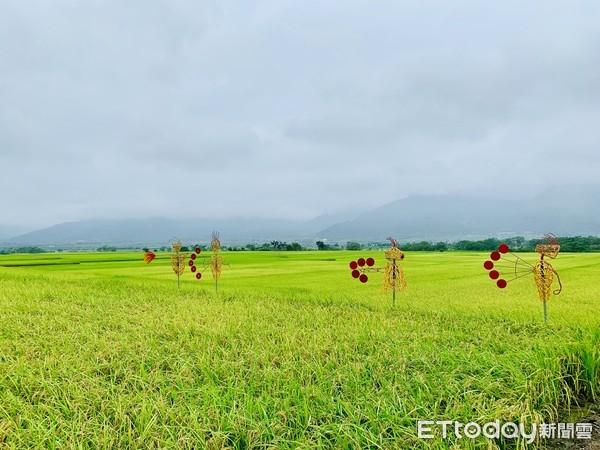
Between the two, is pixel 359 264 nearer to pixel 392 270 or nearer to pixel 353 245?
pixel 392 270

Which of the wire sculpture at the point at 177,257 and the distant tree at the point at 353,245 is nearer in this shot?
the wire sculpture at the point at 177,257

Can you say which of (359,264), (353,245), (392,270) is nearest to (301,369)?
(359,264)

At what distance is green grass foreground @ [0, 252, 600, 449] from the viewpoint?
2.94m

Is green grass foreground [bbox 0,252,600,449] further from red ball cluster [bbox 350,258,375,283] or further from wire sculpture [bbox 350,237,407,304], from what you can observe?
red ball cluster [bbox 350,258,375,283]

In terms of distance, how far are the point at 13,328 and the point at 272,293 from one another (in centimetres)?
519

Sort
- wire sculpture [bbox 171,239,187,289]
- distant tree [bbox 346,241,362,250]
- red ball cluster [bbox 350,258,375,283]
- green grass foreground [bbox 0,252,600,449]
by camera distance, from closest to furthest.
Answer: green grass foreground [bbox 0,252,600,449], red ball cluster [bbox 350,258,375,283], wire sculpture [bbox 171,239,187,289], distant tree [bbox 346,241,362,250]

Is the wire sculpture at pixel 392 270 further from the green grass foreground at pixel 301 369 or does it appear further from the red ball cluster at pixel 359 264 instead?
the green grass foreground at pixel 301 369

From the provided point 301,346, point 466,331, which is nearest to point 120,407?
point 301,346

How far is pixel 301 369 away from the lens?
4.13 m

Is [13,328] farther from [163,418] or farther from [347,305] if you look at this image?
[347,305]

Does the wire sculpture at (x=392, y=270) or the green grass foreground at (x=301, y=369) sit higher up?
the wire sculpture at (x=392, y=270)

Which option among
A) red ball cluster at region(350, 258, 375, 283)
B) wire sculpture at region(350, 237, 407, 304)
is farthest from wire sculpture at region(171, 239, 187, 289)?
wire sculpture at region(350, 237, 407, 304)

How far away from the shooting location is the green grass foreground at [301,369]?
294 cm

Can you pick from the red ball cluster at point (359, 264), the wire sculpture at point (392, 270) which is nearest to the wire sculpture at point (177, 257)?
the red ball cluster at point (359, 264)
